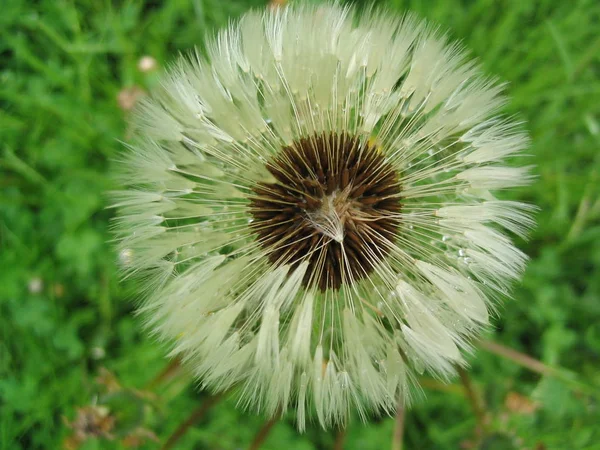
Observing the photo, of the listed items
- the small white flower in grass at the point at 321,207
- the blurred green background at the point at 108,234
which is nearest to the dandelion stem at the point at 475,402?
the blurred green background at the point at 108,234

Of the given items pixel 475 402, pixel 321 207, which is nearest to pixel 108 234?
pixel 321 207

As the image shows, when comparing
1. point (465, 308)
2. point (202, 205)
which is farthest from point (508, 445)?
point (202, 205)

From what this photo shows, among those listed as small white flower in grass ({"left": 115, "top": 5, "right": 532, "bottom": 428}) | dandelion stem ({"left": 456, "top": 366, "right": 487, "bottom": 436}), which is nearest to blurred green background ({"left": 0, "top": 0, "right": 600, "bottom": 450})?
dandelion stem ({"left": 456, "top": 366, "right": 487, "bottom": 436})

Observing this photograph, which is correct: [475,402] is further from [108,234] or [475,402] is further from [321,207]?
[108,234]

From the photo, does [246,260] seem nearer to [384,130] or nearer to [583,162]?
[384,130]

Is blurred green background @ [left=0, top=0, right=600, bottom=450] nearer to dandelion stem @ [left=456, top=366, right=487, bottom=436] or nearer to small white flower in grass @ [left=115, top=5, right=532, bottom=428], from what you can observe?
dandelion stem @ [left=456, top=366, right=487, bottom=436]
